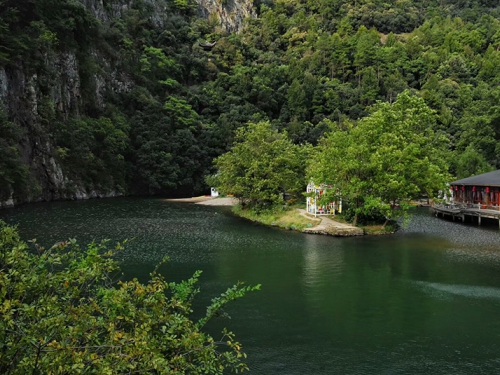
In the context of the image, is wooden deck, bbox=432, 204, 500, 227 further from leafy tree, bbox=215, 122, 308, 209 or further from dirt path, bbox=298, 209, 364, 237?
leafy tree, bbox=215, 122, 308, 209

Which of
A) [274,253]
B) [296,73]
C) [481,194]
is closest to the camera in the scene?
[274,253]

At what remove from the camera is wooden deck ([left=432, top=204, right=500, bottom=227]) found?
133 feet

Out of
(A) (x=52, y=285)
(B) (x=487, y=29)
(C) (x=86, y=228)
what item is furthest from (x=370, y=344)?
(B) (x=487, y=29)

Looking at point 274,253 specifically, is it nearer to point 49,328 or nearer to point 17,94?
point 49,328

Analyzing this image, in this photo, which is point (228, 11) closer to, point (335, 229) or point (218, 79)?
point (218, 79)

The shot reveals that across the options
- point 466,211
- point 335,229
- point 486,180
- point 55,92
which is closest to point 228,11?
point 55,92

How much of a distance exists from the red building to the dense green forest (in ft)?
35.8

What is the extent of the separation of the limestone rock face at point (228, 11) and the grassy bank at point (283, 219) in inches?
3497

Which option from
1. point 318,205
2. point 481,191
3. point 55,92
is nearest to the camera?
point 318,205

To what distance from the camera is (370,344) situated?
1442 centimetres

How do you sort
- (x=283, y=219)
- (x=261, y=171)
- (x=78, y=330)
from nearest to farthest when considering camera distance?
(x=78, y=330), (x=283, y=219), (x=261, y=171)

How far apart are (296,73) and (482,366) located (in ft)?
311

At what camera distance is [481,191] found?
45750 millimetres

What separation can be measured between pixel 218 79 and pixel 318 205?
218ft
